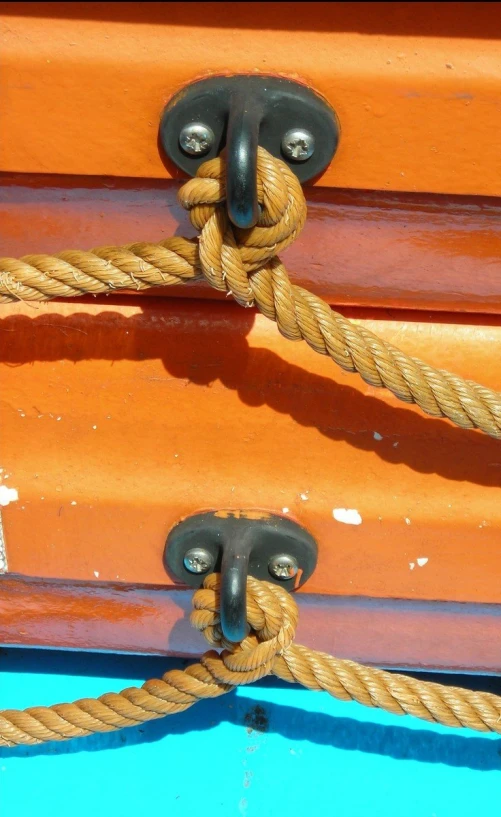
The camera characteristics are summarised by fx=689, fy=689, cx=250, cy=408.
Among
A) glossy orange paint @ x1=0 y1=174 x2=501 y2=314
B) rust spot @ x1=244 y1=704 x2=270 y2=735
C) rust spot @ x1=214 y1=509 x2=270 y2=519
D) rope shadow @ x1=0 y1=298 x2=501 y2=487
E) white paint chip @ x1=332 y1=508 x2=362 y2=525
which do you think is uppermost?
glossy orange paint @ x1=0 y1=174 x2=501 y2=314

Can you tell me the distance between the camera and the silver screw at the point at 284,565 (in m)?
0.82

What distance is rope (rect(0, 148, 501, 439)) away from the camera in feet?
2.00

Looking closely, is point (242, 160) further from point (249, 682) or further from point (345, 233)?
point (249, 682)

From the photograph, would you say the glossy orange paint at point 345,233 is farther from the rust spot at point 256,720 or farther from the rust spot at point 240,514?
the rust spot at point 256,720

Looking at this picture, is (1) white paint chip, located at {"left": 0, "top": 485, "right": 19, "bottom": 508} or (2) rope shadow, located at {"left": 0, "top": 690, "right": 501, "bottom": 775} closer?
(1) white paint chip, located at {"left": 0, "top": 485, "right": 19, "bottom": 508}

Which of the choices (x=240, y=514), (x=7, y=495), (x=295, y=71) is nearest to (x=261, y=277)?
(x=295, y=71)

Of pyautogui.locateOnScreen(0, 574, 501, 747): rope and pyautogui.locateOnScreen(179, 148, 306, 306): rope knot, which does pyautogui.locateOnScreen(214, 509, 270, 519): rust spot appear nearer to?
pyautogui.locateOnScreen(0, 574, 501, 747): rope

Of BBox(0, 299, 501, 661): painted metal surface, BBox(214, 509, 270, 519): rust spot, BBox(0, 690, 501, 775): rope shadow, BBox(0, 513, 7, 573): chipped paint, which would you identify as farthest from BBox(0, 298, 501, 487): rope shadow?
BBox(0, 690, 501, 775): rope shadow

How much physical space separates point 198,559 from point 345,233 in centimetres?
41

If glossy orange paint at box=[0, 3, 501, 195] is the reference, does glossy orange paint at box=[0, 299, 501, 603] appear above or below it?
below

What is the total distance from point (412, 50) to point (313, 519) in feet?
1.66

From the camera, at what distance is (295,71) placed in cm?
62

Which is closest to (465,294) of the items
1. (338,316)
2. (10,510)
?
(338,316)

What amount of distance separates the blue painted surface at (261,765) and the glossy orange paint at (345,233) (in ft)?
2.25
